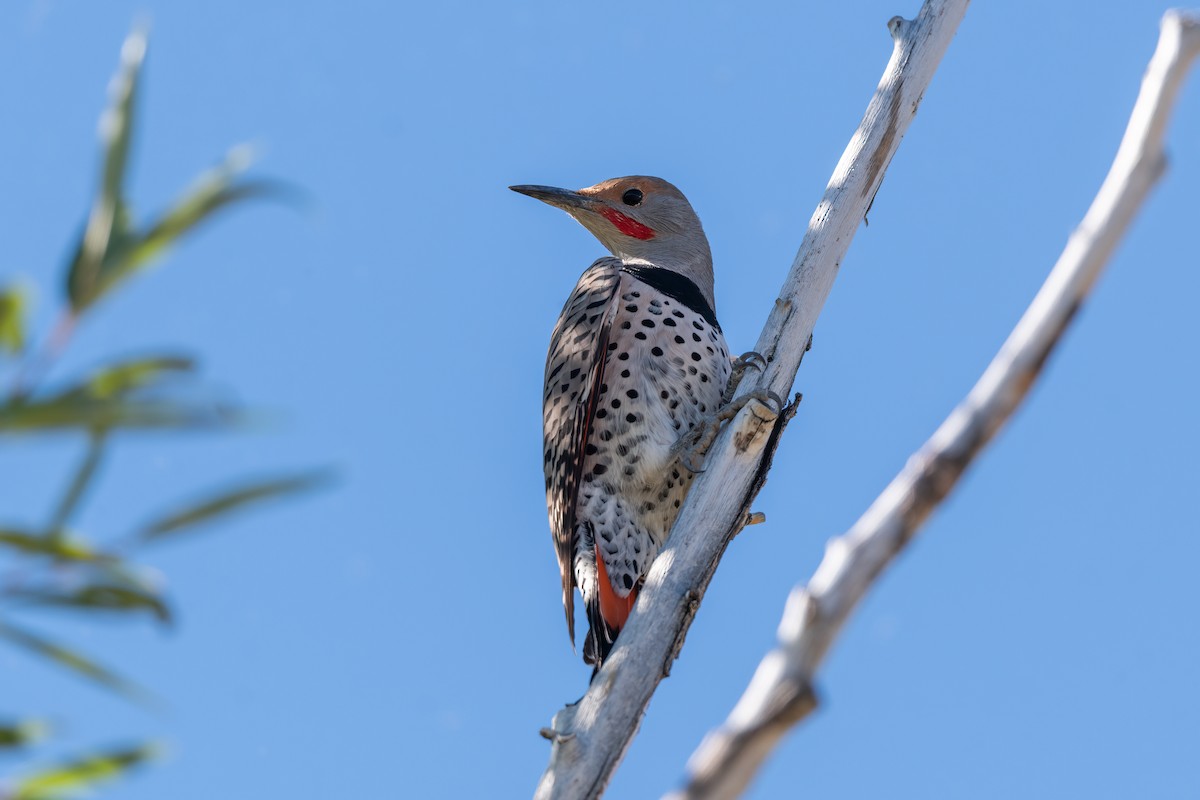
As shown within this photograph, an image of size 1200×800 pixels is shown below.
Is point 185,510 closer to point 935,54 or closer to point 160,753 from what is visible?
point 160,753

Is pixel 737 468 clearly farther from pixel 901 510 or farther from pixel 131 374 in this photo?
pixel 131 374

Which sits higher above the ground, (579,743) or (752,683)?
(579,743)

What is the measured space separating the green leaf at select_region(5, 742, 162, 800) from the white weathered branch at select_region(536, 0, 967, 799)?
1451 millimetres

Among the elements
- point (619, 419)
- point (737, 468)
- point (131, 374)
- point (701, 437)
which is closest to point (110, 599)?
point (131, 374)

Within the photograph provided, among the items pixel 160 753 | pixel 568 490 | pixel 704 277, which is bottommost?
pixel 160 753

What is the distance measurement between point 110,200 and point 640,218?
4.65 meters

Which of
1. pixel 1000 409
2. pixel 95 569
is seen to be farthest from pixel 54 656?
pixel 1000 409

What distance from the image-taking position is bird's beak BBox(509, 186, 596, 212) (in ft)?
19.9

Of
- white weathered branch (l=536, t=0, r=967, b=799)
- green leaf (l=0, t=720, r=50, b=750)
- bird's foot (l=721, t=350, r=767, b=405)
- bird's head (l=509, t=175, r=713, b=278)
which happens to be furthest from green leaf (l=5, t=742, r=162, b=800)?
bird's head (l=509, t=175, r=713, b=278)

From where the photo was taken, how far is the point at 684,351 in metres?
4.92

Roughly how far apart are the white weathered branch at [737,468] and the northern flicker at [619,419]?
2.70 ft

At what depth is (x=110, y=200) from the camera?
1.50m

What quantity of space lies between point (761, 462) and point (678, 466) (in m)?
1.01

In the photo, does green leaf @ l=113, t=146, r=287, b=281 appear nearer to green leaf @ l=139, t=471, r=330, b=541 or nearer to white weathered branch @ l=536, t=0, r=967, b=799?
green leaf @ l=139, t=471, r=330, b=541
